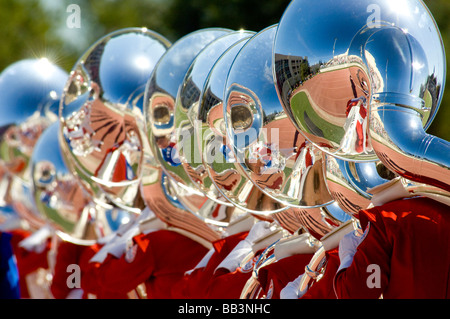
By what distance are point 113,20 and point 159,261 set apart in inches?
567

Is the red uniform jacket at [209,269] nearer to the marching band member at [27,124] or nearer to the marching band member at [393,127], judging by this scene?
the marching band member at [393,127]

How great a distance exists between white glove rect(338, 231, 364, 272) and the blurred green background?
25.1 feet

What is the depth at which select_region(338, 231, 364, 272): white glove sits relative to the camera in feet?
8.05

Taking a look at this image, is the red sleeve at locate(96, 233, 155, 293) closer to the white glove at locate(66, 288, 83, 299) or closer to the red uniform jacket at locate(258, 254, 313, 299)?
the white glove at locate(66, 288, 83, 299)

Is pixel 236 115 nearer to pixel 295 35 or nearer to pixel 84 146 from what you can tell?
pixel 295 35

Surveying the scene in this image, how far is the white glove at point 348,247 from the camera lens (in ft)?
8.05

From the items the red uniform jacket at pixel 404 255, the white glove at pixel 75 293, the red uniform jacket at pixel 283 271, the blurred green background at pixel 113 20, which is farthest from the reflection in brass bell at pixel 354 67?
the blurred green background at pixel 113 20

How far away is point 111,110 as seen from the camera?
13.7 ft

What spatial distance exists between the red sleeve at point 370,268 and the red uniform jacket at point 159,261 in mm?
1926

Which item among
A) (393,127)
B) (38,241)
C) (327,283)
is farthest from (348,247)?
(38,241)

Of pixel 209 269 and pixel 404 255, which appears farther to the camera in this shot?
pixel 209 269

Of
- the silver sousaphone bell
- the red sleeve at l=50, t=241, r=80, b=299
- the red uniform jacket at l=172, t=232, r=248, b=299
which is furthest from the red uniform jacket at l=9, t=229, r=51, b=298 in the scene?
the red uniform jacket at l=172, t=232, r=248, b=299

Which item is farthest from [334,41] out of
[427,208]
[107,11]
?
[107,11]

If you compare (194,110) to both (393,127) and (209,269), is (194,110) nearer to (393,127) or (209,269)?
(209,269)
